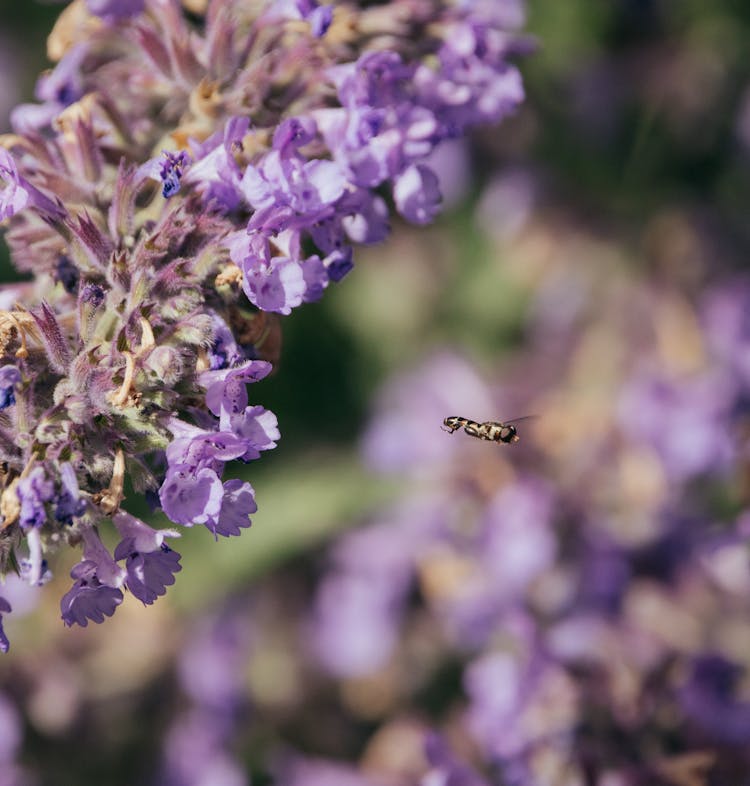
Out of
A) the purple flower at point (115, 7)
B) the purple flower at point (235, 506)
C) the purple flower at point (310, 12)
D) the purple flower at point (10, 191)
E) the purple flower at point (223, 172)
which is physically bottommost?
the purple flower at point (235, 506)

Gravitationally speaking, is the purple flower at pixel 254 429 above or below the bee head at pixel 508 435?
above

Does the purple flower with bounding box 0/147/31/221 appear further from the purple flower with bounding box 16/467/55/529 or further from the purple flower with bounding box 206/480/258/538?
the purple flower with bounding box 206/480/258/538

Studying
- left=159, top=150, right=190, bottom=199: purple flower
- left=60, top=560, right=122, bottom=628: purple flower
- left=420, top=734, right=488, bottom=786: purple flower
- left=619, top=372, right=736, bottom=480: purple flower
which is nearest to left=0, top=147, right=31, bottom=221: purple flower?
left=159, top=150, right=190, bottom=199: purple flower

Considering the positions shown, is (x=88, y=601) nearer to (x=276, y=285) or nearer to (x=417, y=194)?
(x=276, y=285)

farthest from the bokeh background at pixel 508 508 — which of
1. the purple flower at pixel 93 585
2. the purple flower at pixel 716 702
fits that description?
the purple flower at pixel 93 585

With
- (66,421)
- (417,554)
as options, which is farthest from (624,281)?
(66,421)

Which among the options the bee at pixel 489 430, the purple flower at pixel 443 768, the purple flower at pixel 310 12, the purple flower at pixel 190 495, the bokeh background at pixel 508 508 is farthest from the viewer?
the bokeh background at pixel 508 508

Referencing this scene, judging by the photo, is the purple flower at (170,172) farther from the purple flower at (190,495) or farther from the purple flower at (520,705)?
the purple flower at (520,705)

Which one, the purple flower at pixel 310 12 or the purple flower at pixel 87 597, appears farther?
the purple flower at pixel 310 12
